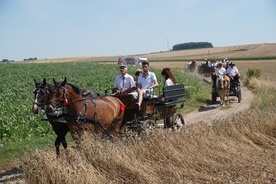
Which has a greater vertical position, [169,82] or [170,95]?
[169,82]

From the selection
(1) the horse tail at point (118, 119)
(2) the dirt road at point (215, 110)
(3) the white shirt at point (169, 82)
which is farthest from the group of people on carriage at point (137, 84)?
(2) the dirt road at point (215, 110)

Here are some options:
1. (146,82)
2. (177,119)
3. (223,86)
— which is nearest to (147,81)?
(146,82)

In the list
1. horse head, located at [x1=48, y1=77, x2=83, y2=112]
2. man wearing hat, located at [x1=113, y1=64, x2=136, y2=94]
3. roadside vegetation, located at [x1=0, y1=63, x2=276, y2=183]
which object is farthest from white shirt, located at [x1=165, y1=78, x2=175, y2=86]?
horse head, located at [x1=48, y1=77, x2=83, y2=112]

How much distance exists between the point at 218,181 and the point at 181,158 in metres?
1.02

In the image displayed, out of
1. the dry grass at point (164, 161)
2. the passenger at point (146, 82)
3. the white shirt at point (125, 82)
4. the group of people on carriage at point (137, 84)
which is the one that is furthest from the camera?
the passenger at point (146, 82)

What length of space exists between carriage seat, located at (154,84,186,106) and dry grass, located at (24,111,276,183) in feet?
7.77

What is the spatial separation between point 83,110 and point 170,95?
119 inches

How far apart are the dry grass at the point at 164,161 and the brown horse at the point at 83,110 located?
1.25 meters

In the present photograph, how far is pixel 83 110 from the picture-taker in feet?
24.9

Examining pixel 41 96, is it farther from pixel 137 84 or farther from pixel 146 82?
pixel 146 82

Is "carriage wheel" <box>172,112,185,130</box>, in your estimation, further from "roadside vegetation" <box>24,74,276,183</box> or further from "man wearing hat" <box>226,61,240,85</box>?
"man wearing hat" <box>226,61,240,85</box>

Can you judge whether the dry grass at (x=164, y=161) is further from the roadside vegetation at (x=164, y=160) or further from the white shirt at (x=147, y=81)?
the white shirt at (x=147, y=81)

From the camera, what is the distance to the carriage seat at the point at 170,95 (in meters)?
9.68

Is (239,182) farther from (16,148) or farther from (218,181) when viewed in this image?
(16,148)
